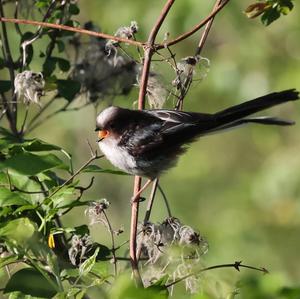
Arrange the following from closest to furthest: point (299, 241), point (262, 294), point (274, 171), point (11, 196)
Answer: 1. point (262, 294)
2. point (11, 196)
3. point (274, 171)
4. point (299, 241)

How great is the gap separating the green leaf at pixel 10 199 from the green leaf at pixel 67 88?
1.11 meters

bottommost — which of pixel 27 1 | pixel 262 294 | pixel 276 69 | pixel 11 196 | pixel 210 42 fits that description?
pixel 262 294

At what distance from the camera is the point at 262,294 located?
4.29ft

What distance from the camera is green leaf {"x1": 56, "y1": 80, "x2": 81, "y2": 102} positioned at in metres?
3.46

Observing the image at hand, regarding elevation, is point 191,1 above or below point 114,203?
above

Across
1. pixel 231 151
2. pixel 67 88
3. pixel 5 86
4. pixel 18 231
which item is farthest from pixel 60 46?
pixel 231 151

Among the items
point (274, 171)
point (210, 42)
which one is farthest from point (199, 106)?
point (274, 171)

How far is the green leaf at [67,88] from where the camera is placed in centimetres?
346

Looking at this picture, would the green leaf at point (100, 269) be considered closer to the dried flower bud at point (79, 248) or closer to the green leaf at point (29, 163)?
the dried flower bud at point (79, 248)

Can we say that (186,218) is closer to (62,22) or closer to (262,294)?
(62,22)

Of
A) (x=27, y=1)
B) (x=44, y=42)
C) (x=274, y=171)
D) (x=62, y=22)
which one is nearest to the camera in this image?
(x=62, y=22)

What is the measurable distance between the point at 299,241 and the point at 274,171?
131cm

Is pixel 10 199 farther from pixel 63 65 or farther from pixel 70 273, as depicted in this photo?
pixel 63 65

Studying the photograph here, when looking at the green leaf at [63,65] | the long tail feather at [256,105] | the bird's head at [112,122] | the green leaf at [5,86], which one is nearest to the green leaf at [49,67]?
the green leaf at [63,65]
